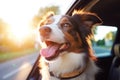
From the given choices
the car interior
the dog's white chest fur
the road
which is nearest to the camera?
the dog's white chest fur

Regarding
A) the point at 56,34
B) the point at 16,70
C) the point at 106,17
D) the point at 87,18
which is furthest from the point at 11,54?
the point at 56,34

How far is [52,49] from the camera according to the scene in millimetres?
3244

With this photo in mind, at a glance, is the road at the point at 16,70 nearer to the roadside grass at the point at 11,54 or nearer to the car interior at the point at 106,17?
the roadside grass at the point at 11,54

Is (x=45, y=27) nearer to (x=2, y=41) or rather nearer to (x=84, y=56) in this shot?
(x=84, y=56)

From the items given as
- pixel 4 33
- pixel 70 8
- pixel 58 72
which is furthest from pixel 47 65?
pixel 4 33

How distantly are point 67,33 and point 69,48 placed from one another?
0.14 m

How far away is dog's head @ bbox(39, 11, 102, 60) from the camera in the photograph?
325 centimetres

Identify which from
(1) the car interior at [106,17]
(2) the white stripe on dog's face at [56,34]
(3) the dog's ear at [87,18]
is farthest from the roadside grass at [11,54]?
(2) the white stripe on dog's face at [56,34]

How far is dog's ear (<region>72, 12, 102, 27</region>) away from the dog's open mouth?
0.33 meters

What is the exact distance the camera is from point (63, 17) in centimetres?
351

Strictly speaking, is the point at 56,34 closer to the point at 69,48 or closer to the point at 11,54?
the point at 69,48

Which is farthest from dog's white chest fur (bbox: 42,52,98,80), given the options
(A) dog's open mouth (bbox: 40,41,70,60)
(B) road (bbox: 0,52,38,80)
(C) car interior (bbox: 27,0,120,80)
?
(B) road (bbox: 0,52,38,80)

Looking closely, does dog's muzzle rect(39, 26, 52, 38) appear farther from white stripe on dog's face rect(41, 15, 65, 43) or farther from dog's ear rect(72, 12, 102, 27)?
dog's ear rect(72, 12, 102, 27)

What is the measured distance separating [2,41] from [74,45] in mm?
13801
